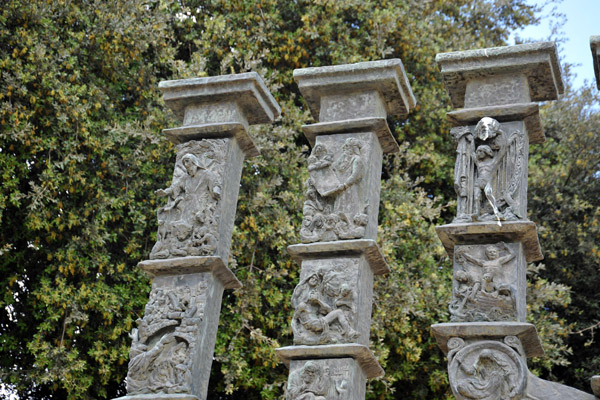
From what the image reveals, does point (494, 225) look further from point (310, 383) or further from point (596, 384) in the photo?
point (310, 383)

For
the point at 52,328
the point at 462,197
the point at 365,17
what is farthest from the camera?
the point at 365,17

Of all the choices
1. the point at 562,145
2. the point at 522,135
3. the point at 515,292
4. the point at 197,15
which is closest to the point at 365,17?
the point at 197,15

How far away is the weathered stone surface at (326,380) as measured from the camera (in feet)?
→ 24.4

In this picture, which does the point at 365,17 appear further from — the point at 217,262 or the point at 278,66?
the point at 217,262

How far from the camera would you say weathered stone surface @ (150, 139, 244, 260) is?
827 centimetres

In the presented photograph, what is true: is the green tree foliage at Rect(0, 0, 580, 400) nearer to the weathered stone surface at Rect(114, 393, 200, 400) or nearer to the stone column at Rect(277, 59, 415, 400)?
the stone column at Rect(277, 59, 415, 400)

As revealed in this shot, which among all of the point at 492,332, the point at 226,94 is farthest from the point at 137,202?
the point at 492,332

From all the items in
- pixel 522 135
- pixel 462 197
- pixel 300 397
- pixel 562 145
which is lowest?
pixel 300 397

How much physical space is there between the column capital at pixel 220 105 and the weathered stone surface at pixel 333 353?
201 cm

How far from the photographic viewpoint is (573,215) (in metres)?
15.2

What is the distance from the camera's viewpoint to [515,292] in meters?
7.31

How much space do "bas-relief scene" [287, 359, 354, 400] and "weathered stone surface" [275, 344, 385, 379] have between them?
0.05m

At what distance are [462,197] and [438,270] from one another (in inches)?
232

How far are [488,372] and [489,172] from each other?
1.56m
